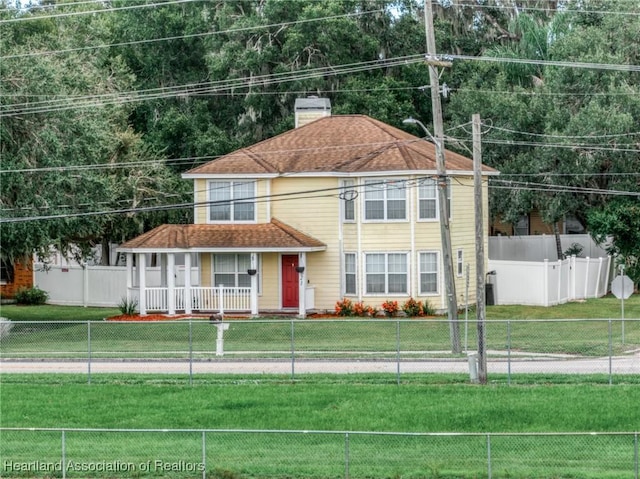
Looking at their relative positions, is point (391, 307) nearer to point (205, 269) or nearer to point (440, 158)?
point (205, 269)

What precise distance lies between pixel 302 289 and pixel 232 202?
477 cm

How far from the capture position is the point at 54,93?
→ 43156 millimetres

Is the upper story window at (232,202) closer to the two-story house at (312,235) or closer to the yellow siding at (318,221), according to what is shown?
the two-story house at (312,235)

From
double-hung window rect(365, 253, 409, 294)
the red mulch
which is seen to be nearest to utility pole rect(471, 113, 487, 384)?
double-hung window rect(365, 253, 409, 294)

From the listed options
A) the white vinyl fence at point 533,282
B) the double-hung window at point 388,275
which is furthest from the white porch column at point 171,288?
the white vinyl fence at point 533,282

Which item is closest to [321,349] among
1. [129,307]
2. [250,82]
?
[129,307]

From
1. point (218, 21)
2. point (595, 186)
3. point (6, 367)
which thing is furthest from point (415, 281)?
point (218, 21)

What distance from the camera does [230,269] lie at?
163 feet

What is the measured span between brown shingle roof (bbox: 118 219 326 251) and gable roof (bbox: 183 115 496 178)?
2037mm

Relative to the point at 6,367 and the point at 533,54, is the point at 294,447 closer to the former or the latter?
the point at 6,367

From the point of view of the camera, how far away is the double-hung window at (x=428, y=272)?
4891cm

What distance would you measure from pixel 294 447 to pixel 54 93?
23.2 metres

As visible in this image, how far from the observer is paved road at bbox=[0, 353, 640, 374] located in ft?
109

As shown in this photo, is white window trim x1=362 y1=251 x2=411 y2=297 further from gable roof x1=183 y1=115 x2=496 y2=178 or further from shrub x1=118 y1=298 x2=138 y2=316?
shrub x1=118 y1=298 x2=138 y2=316
